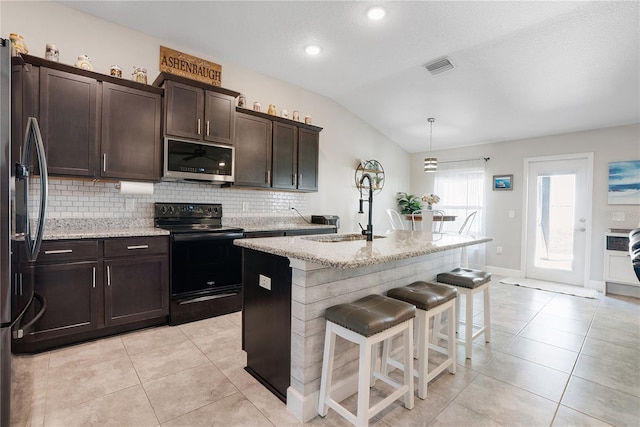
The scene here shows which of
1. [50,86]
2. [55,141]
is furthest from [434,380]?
[50,86]

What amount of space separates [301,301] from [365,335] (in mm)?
385

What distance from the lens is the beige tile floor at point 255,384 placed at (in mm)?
1698

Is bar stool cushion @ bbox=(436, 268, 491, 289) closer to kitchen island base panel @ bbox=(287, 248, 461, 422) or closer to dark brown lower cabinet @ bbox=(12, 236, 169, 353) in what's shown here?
kitchen island base panel @ bbox=(287, 248, 461, 422)

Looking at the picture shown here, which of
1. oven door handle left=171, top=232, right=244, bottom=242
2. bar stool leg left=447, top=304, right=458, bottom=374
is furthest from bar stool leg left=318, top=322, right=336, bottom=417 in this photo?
oven door handle left=171, top=232, right=244, bottom=242

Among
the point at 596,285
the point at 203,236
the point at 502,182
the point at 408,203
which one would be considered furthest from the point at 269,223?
the point at 596,285

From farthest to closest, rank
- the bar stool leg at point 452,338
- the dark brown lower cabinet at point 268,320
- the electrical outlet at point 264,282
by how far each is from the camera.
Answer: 1. the bar stool leg at point 452,338
2. the electrical outlet at point 264,282
3. the dark brown lower cabinet at point 268,320

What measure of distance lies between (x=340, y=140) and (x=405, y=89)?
1320 mm

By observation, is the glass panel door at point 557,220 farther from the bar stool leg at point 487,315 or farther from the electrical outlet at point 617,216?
the bar stool leg at point 487,315

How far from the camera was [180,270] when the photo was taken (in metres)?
2.95

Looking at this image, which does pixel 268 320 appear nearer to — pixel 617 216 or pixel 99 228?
pixel 99 228

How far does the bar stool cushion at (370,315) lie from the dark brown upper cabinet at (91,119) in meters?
2.39

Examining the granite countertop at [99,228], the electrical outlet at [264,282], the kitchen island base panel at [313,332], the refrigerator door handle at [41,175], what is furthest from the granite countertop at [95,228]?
the kitchen island base panel at [313,332]

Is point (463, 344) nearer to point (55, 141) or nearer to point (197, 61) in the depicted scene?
point (55, 141)

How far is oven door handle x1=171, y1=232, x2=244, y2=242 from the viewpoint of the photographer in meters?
2.91
